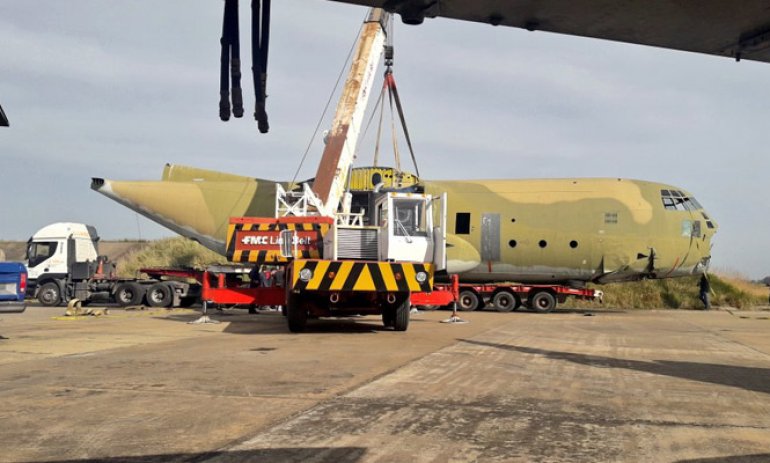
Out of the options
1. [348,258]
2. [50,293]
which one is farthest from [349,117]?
[50,293]

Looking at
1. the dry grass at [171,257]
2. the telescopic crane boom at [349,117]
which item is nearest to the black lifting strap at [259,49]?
the telescopic crane boom at [349,117]

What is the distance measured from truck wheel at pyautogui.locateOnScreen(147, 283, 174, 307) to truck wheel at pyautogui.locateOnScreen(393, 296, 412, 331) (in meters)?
11.7

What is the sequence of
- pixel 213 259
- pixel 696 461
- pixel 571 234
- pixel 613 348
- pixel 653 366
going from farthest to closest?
pixel 213 259 → pixel 571 234 → pixel 613 348 → pixel 653 366 → pixel 696 461

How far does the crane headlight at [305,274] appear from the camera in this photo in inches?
452

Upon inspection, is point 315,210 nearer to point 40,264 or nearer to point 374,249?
point 374,249

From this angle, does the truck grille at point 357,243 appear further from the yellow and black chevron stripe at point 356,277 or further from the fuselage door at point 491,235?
the fuselage door at point 491,235

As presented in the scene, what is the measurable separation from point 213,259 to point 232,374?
1292 inches

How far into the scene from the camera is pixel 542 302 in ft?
76.9

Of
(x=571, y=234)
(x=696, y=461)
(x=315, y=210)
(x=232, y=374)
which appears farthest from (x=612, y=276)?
(x=696, y=461)

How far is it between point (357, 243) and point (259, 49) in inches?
357

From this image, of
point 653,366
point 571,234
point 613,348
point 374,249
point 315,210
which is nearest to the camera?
point 653,366

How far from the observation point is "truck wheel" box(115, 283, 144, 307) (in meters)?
22.3

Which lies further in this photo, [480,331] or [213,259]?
[213,259]

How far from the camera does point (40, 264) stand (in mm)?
23703
